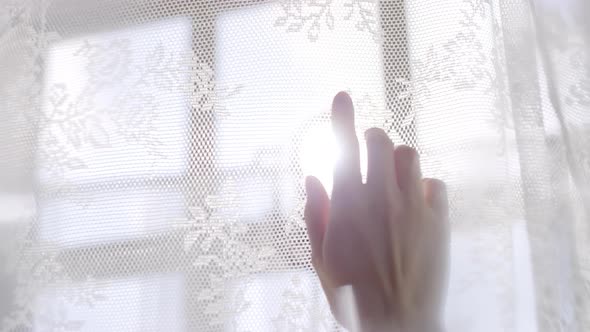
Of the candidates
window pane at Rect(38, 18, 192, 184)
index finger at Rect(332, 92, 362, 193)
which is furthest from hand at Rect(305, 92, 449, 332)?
window pane at Rect(38, 18, 192, 184)

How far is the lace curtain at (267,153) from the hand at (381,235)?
0.02 metres

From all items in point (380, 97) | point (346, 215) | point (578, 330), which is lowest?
point (578, 330)

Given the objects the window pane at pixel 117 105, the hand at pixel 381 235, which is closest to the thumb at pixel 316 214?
the hand at pixel 381 235

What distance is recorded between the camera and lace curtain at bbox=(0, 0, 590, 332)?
61 centimetres

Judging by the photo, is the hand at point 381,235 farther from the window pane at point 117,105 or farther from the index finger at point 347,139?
the window pane at point 117,105

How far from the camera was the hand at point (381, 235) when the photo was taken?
59 centimetres

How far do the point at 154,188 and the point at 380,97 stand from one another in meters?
0.26

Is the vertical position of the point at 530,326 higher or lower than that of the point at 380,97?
lower

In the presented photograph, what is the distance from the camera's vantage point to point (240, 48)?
65cm

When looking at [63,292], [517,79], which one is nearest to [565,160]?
[517,79]

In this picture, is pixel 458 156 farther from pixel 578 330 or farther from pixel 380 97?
pixel 578 330

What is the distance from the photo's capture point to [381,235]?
599 mm

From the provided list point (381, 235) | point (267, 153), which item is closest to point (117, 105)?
point (267, 153)

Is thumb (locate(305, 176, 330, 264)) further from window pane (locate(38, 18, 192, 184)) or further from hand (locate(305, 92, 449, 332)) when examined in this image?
window pane (locate(38, 18, 192, 184))
